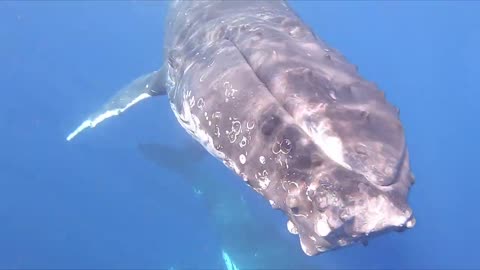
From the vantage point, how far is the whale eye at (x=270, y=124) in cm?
563

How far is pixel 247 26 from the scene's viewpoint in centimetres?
809

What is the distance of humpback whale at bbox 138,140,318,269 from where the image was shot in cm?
1766

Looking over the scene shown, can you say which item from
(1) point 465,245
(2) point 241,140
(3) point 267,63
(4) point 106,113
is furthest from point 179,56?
(1) point 465,245

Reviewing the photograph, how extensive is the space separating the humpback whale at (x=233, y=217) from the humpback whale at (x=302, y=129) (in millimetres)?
10234

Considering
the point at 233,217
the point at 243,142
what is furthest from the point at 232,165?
the point at 233,217

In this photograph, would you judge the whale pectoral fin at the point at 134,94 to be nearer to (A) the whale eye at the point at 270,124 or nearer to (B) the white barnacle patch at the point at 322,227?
(A) the whale eye at the point at 270,124

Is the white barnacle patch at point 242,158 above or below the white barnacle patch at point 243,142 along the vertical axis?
below

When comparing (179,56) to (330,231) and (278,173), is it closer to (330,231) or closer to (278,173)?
(278,173)

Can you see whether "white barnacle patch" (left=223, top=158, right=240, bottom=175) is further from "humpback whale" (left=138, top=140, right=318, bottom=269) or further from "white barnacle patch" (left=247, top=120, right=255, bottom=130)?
"humpback whale" (left=138, top=140, right=318, bottom=269)

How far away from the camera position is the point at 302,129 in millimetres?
5387

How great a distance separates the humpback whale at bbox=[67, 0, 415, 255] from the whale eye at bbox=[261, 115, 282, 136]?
2 cm

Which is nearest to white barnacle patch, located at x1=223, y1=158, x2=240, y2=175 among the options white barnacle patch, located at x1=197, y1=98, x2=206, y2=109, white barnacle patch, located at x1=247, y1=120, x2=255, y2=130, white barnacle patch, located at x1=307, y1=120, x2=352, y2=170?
white barnacle patch, located at x1=247, y1=120, x2=255, y2=130

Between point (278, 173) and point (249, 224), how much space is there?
13169mm

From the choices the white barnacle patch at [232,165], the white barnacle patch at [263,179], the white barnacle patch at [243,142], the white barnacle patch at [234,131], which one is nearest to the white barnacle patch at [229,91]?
the white barnacle patch at [234,131]
